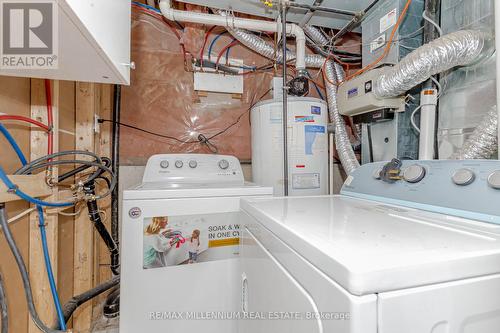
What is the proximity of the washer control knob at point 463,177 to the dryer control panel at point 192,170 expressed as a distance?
1.02 m

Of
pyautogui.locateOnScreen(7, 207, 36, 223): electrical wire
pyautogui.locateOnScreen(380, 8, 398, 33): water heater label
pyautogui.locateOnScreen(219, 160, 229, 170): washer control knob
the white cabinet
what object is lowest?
pyautogui.locateOnScreen(7, 207, 36, 223): electrical wire

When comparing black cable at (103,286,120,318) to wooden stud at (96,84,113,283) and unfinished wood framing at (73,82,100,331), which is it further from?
wooden stud at (96,84,113,283)

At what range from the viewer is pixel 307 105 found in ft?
5.19

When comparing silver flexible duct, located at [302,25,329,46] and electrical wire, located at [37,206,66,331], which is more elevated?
silver flexible duct, located at [302,25,329,46]

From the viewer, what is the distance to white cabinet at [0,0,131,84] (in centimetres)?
66

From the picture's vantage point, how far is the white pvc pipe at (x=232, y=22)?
163cm

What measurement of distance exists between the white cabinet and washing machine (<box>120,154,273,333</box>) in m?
0.54

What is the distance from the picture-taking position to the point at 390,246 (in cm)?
43

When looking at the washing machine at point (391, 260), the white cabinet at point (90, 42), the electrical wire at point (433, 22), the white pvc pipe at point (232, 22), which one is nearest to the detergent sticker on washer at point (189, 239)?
the washing machine at point (391, 260)

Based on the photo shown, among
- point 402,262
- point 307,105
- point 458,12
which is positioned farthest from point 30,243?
point 458,12

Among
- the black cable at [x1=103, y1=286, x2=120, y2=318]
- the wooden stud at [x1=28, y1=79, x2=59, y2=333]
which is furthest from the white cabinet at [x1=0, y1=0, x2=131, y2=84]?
the black cable at [x1=103, y1=286, x2=120, y2=318]

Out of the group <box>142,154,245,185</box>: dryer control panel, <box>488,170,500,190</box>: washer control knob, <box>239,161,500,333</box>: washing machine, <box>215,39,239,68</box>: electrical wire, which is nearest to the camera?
<box>239,161,500,333</box>: washing machine

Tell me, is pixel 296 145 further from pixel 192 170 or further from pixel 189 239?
pixel 189 239

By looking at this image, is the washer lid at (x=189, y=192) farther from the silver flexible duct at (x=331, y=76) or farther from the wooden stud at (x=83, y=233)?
the silver flexible duct at (x=331, y=76)
